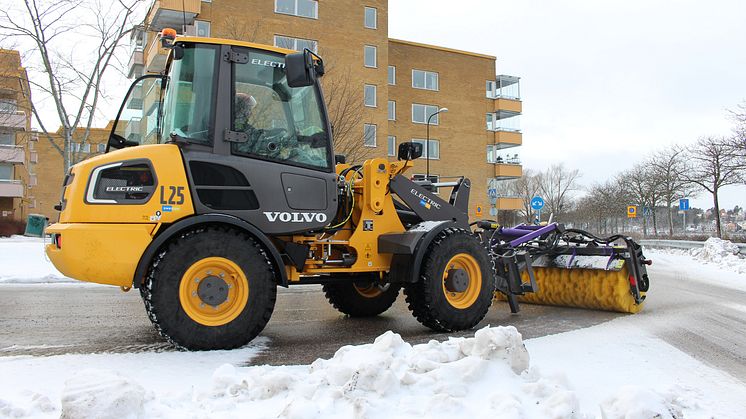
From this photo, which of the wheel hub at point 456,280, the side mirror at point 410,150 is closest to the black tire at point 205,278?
the side mirror at point 410,150

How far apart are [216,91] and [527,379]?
3480 mm

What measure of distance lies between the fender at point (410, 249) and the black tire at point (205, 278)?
4.69 feet

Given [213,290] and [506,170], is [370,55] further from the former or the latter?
[213,290]

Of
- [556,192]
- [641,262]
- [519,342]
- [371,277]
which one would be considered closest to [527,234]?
[641,262]

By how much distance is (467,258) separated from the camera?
6301 mm

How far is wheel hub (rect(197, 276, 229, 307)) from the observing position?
4.85 metres

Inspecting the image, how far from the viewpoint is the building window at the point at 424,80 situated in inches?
1780

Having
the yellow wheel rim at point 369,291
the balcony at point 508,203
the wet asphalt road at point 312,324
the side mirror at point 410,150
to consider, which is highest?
the balcony at point 508,203

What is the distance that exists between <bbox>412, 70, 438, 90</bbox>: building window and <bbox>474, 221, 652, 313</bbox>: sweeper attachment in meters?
38.0

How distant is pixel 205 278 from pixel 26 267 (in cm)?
1129

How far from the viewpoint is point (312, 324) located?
6.85 metres

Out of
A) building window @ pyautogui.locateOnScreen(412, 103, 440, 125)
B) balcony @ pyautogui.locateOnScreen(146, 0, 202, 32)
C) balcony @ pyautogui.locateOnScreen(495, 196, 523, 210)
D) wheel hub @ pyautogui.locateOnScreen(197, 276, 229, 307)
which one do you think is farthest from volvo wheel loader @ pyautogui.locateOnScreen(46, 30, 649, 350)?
balcony @ pyautogui.locateOnScreen(495, 196, 523, 210)

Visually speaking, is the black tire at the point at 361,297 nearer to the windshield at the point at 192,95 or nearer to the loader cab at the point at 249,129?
the loader cab at the point at 249,129

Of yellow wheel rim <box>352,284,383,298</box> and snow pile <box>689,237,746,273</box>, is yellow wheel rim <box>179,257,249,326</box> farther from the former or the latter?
snow pile <box>689,237,746,273</box>
